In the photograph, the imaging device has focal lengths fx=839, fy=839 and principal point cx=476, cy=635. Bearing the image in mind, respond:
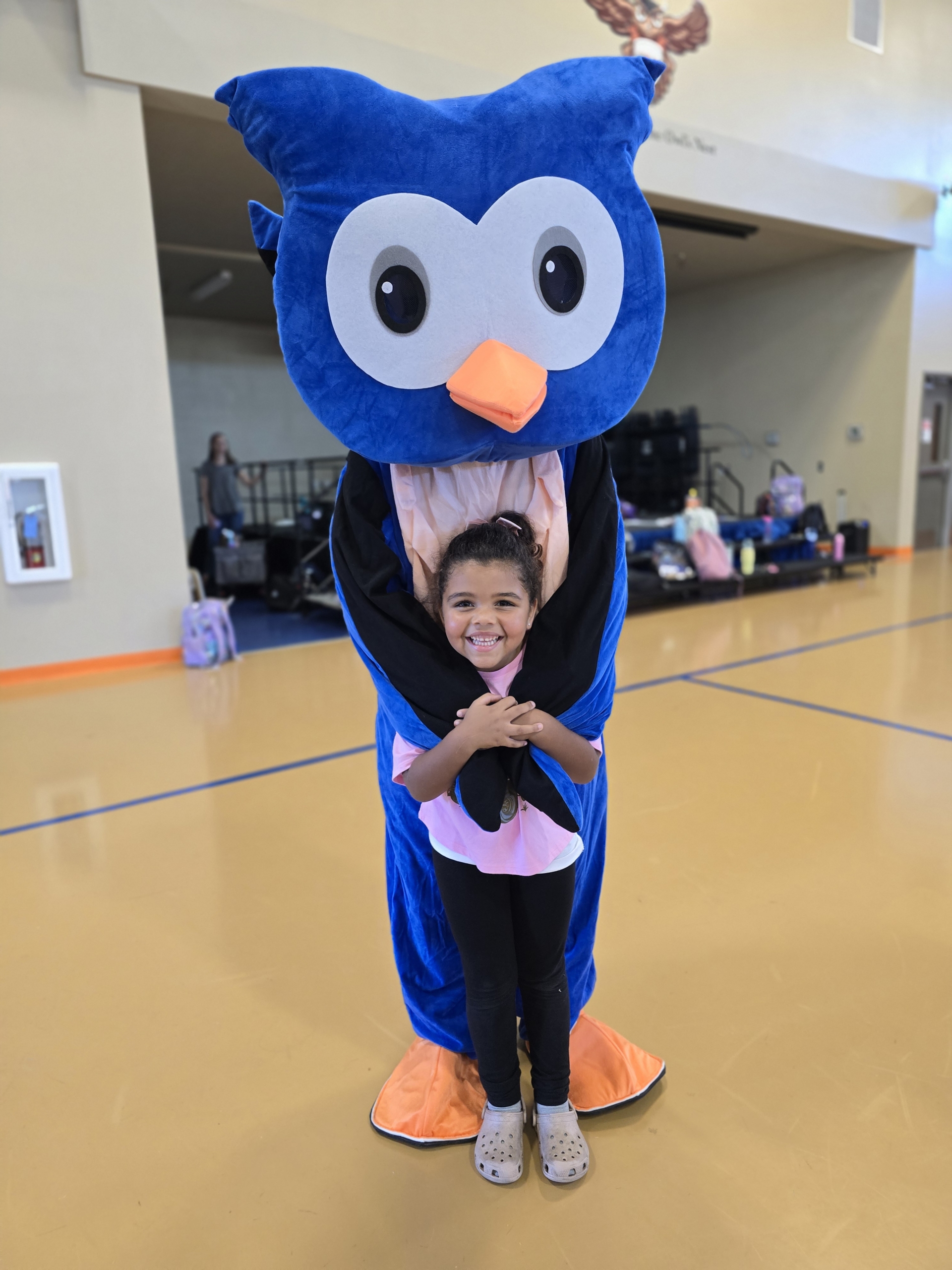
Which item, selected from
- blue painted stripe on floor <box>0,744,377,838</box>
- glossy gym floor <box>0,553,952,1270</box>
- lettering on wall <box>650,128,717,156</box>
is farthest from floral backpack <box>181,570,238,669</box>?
lettering on wall <box>650,128,717,156</box>

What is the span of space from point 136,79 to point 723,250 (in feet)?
20.0

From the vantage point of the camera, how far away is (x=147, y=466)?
15.9 feet

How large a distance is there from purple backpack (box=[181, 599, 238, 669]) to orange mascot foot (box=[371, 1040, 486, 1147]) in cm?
370

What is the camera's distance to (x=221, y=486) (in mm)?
7496

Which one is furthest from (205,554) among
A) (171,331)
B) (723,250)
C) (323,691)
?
(723,250)

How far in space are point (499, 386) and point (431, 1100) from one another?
119 cm

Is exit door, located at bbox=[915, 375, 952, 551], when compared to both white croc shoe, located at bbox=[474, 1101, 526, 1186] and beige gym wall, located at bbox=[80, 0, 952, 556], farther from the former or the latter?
white croc shoe, located at bbox=[474, 1101, 526, 1186]

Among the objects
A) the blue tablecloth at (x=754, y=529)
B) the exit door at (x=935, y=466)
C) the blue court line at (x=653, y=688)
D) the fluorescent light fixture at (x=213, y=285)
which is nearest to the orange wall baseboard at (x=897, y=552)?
the exit door at (x=935, y=466)

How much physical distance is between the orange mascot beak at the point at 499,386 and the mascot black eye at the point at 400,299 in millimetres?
92

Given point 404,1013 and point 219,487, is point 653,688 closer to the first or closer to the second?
point 404,1013

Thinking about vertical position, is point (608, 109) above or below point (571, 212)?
above

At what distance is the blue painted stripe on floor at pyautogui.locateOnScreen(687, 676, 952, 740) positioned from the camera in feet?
11.0

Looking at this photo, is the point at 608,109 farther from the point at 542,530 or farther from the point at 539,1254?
the point at 539,1254

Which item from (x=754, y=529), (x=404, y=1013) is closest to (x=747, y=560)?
(x=754, y=529)
